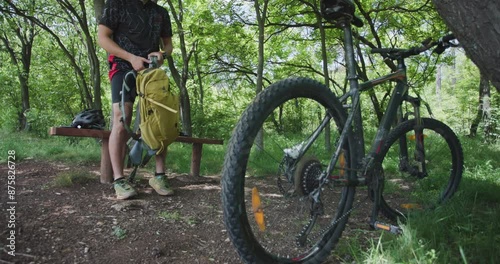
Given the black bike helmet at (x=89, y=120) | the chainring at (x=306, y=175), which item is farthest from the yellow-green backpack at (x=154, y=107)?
the chainring at (x=306, y=175)

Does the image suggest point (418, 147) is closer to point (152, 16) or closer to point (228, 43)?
point (152, 16)

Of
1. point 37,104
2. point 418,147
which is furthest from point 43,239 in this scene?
point 37,104

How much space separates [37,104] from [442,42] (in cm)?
2168

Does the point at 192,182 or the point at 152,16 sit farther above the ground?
the point at 152,16

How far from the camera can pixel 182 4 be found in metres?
10.7

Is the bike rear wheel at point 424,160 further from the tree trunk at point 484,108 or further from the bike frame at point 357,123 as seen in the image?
the tree trunk at point 484,108

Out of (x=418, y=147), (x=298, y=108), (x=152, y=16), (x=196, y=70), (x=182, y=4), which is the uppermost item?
(x=182, y=4)

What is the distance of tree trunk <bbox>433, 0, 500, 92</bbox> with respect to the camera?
61.9 inches

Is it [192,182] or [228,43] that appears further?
[228,43]

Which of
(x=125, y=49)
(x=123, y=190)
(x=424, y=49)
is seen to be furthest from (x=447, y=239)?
(x=125, y=49)

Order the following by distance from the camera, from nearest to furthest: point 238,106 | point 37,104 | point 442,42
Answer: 1. point 442,42
2. point 238,106
3. point 37,104

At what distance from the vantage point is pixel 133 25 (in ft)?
10.9

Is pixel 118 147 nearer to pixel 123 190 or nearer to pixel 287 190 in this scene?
pixel 123 190

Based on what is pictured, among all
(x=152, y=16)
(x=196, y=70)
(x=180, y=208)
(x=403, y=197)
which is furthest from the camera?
(x=196, y=70)
